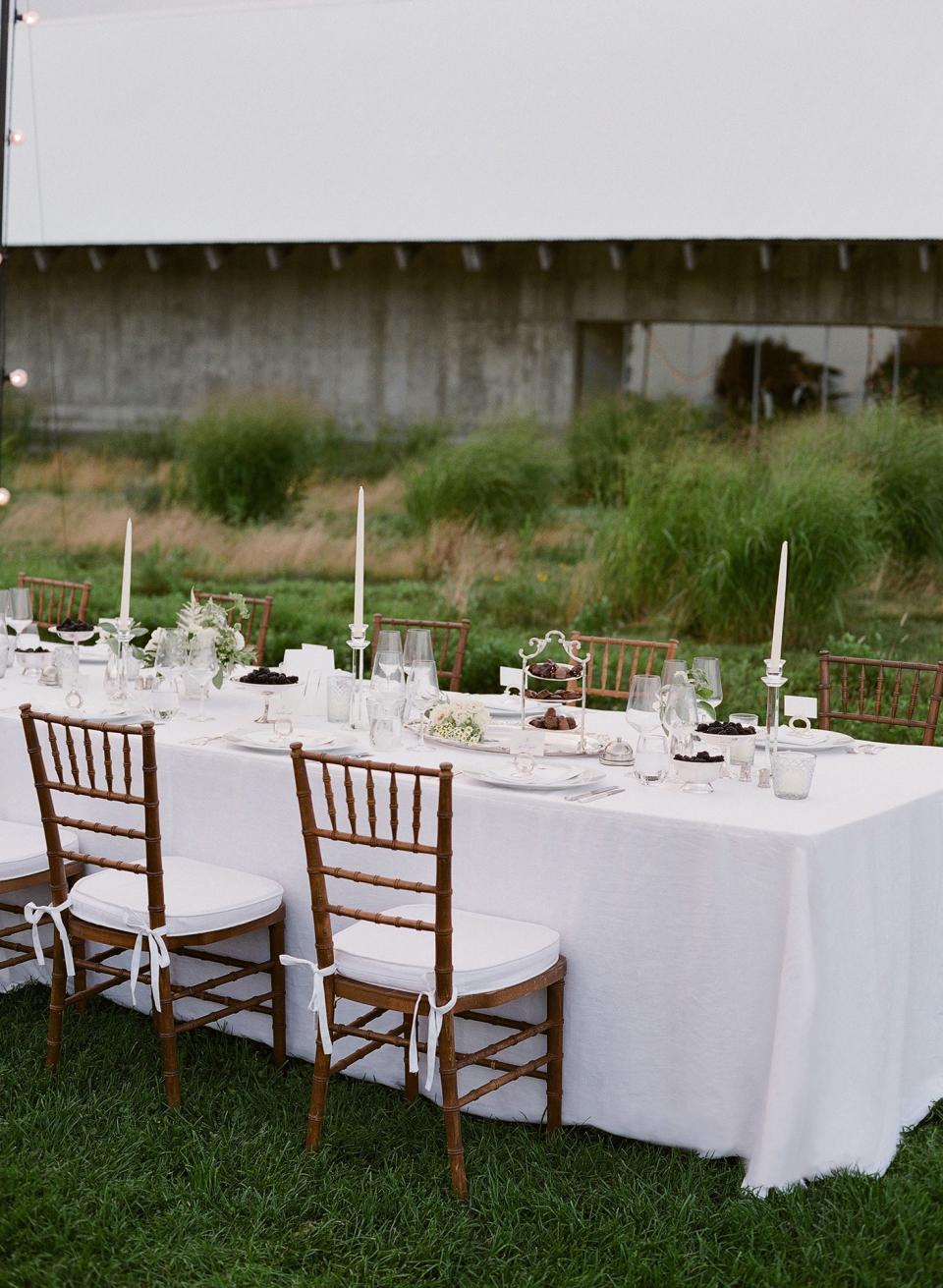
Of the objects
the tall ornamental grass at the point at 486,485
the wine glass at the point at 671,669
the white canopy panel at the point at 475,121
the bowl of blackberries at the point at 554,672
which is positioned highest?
the white canopy panel at the point at 475,121

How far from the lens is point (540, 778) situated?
3.33 meters

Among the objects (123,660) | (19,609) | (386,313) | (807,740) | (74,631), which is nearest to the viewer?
(807,740)

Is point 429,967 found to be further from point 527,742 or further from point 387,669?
point 387,669

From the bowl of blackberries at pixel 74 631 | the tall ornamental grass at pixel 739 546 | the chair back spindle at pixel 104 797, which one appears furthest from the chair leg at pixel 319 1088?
the tall ornamental grass at pixel 739 546

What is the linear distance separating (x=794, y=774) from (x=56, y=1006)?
1.78 metres

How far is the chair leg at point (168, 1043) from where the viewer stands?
3.31 metres

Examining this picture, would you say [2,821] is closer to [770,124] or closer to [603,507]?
[603,507]

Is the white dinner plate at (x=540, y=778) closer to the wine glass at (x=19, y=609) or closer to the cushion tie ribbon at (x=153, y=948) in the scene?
the cushion tie ribbon at (x=153, y=948)

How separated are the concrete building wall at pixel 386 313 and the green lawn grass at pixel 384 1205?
1030 centimetres

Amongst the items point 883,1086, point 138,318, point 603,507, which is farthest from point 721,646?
point 138,318

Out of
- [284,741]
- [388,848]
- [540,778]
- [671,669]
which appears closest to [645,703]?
[671,669]

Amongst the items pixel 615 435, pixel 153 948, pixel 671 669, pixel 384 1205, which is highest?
pixel 615 435

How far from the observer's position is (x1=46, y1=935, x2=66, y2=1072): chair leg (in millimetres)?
3451

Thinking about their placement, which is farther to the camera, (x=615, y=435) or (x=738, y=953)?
(x=615, y=435)
